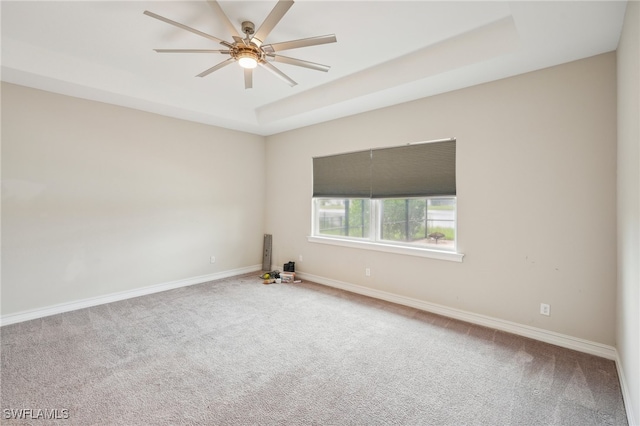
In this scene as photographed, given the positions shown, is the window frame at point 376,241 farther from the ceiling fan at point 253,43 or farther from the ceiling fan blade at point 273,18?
the ceiling fan blade at point 273,18

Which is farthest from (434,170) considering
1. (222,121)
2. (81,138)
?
(81,138)

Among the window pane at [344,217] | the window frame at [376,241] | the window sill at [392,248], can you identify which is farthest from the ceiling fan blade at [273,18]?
the window sill at [392,248]

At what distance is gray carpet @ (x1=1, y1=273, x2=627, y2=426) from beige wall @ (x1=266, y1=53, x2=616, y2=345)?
0.39m

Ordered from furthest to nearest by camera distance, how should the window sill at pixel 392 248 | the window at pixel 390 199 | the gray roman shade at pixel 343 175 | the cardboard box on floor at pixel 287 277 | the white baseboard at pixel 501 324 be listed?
the cardboard box on floor at pixel 287 277 < the gray roman shade at pixel 343 175 < the window at pixel 390 199 < the window sill at pixel 392 248 < the white baseboard at pixel 501 324

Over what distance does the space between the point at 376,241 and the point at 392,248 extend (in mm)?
352

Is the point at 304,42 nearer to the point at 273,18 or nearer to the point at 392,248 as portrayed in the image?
the point at 273,18

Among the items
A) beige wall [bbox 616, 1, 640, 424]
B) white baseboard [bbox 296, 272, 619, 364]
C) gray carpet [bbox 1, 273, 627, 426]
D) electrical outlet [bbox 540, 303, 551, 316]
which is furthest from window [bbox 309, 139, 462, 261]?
beige wall [bbox 616, 1, 640, 424]

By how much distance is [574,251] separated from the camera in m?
2.61

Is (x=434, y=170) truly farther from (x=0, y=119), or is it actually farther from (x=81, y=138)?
(x=0, y=119)

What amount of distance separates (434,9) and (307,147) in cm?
292

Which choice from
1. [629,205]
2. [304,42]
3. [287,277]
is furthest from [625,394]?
[287,277]

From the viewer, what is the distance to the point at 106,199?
3.80 metres

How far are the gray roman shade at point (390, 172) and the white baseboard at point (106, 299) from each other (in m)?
2.26

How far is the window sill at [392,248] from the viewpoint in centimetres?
335
